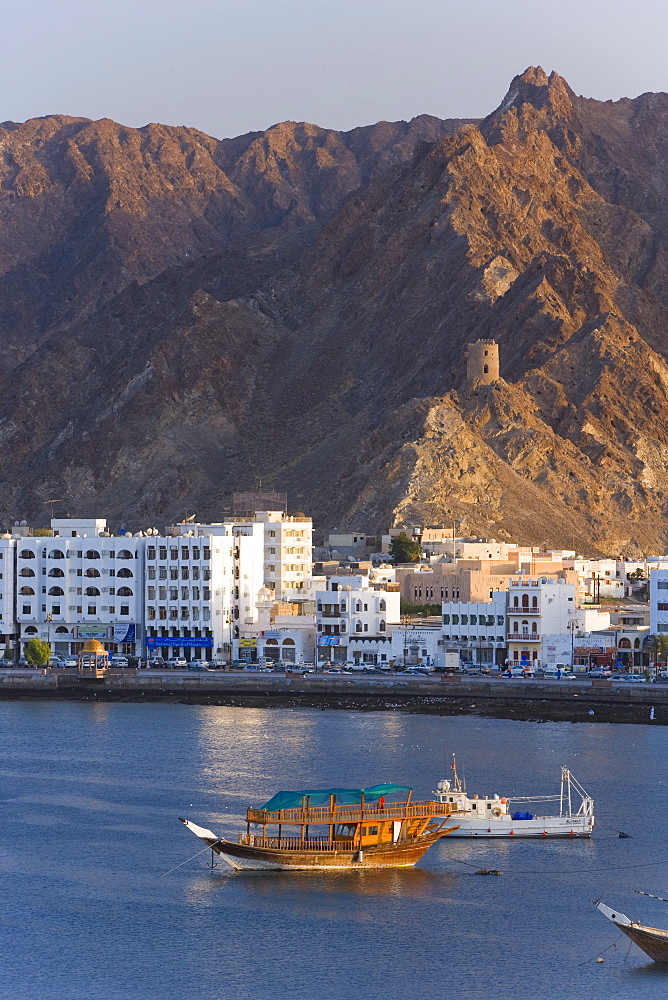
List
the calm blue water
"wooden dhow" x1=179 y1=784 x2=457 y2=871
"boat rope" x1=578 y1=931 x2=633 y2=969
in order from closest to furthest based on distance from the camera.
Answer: the calm blue water, "boat rope" x1=578 y1=931 x2=633 y2=969, "wooden dhow" x1=179 y1=784 x2=457 y2=871

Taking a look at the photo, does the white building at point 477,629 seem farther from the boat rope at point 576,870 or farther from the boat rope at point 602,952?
the boat rope at point 602,952

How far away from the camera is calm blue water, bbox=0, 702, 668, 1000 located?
6475 centimetres

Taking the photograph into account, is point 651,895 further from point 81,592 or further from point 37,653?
point 81,592

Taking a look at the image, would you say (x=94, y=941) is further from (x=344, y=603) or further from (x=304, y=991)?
(x=344, y=603)

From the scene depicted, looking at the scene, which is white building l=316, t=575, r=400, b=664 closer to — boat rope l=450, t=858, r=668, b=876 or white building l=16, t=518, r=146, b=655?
white building l=16, t=518, r=146, b=655

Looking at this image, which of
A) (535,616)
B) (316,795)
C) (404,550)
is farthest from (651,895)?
(404,550)

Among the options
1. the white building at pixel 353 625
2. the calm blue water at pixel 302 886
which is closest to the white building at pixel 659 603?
the white building at pixel 353 625

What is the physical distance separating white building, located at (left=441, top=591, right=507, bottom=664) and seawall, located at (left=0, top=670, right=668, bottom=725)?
24.3 ft

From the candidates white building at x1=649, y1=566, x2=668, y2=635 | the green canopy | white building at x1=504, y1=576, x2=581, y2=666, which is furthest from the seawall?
the green canopy

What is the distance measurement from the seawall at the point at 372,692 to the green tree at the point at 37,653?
2.78 m

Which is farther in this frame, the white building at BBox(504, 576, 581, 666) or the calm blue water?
the white building at BBox(504, 576, 581, 666)

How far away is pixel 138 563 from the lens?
13938cm

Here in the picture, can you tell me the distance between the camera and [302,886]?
7488cm

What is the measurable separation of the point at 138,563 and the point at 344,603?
1523cm
